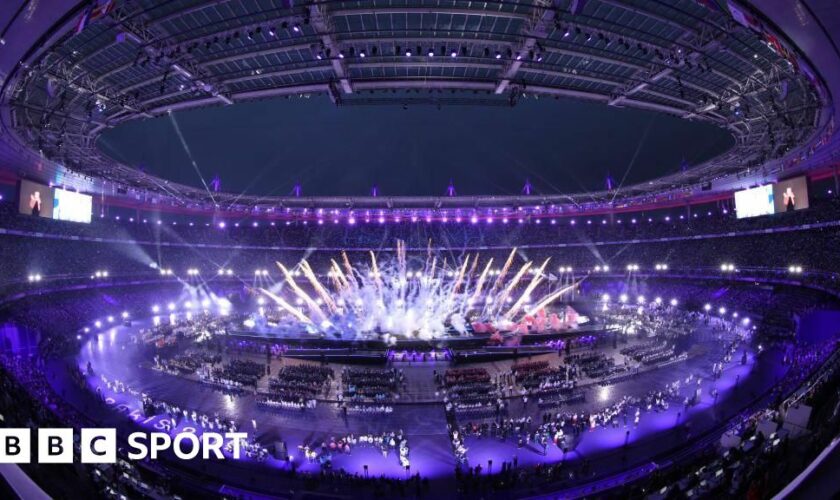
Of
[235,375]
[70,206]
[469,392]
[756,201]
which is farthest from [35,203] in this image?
[756,201]

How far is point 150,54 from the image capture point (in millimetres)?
15672

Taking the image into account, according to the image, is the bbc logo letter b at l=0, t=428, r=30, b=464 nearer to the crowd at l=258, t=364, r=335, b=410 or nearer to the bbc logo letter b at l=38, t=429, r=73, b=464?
the bbc logo letter b at l=38, t=429, r=73, b=464

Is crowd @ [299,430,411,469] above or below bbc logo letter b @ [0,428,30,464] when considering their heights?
below

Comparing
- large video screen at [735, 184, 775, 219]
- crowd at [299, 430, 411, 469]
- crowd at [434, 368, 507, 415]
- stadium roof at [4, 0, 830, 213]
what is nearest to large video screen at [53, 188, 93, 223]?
stadium roof at [4, 0, 830, 213]

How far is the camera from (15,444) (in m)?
9.03

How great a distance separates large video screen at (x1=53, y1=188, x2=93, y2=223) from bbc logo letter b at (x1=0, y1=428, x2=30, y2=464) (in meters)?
29.5

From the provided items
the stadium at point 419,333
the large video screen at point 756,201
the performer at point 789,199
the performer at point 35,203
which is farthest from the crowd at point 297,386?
the large video screen at point 756,201

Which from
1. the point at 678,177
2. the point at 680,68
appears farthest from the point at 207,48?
the point at 678,177

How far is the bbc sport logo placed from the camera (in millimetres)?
9070

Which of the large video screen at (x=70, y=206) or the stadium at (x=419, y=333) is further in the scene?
the large video screen at (x=70, y=206)

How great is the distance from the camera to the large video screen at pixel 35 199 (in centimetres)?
2794

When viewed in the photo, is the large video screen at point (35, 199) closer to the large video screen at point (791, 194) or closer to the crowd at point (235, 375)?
the crowd at point (235, 375)

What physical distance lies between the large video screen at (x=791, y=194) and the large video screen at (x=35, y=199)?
183ft

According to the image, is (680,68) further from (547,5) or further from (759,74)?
(547,5)
